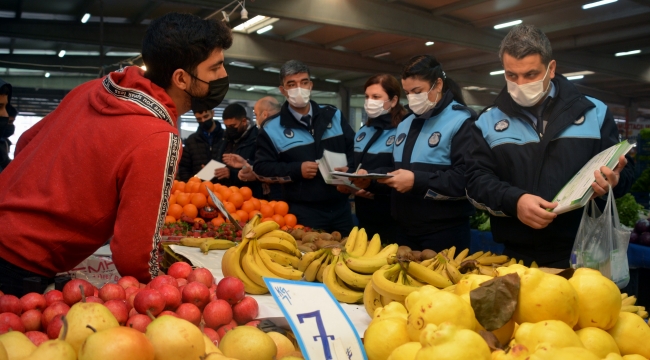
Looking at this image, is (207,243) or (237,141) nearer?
(207,243)

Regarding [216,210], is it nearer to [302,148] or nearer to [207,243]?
[302,148]

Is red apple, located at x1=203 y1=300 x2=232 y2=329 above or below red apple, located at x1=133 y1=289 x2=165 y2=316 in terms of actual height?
below

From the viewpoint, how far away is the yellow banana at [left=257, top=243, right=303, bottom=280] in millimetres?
2203

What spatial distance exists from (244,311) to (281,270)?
1.93 feet

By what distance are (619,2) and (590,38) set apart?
201 centimetres

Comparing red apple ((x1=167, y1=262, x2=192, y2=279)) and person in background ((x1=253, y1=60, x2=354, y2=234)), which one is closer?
red apple ((x1=167, y1=262, x2=192, y2=279))

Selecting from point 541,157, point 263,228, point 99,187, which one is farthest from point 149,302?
point 541,157

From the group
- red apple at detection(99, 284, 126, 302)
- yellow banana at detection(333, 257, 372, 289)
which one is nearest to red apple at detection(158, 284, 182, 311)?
red apple at detection(99, 284, 126, 302)

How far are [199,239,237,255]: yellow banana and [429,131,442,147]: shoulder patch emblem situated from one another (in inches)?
53.1

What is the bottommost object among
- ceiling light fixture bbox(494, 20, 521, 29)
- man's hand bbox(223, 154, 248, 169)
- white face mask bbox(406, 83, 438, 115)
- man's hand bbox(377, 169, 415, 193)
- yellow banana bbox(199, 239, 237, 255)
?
yellow banana bbox(199, 239, 237, 255)

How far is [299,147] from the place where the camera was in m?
4.29

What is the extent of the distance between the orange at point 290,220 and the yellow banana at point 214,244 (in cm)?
89

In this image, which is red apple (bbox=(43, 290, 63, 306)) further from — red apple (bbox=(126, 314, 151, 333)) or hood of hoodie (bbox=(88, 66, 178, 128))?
hood of hoodie (bbox=(88, 66, 178, 128))

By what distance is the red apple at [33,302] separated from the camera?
4.88 ft
